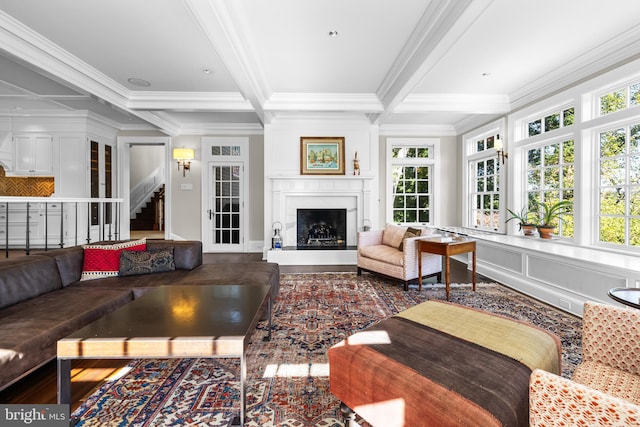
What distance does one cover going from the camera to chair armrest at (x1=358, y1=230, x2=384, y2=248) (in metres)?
4.36

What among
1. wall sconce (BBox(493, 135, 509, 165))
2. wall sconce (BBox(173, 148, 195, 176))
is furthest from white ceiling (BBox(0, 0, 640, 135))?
wall sconce (BBox(173, 148, 195, 176))

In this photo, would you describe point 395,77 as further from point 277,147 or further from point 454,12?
point 277,147

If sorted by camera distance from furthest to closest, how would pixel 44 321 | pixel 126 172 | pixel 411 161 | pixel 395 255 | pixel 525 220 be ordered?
pixel 126 172 < pixel 411 161 < pixel 525 220 < pixel 395 255 < pixel 44 321

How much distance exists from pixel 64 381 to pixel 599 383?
2.34 meters

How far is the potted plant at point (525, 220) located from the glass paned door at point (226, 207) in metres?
4.94

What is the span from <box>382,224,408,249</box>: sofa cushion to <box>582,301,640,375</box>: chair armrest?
287 cm

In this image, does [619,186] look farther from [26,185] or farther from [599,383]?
[26,185]

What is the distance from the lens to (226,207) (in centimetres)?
633

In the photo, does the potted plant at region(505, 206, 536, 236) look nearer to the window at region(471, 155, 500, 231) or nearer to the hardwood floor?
the window at region(471, 155, 500, 231)

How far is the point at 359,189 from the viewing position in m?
5.49

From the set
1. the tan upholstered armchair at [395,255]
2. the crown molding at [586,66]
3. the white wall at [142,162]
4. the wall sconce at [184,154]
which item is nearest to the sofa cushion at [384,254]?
the tan upholstered armchair at [395,255]

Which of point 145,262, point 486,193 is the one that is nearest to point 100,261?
point 145,262

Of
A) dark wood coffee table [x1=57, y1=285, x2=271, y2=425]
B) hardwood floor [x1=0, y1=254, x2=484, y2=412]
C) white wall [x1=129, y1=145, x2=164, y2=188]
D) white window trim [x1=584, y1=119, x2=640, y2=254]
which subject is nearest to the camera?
dark wood coffee table [x1=57, y1=285, x2=271, y2=425]

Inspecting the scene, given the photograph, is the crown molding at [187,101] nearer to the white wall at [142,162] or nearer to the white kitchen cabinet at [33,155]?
the white kitchen cabinet at [33,155]
